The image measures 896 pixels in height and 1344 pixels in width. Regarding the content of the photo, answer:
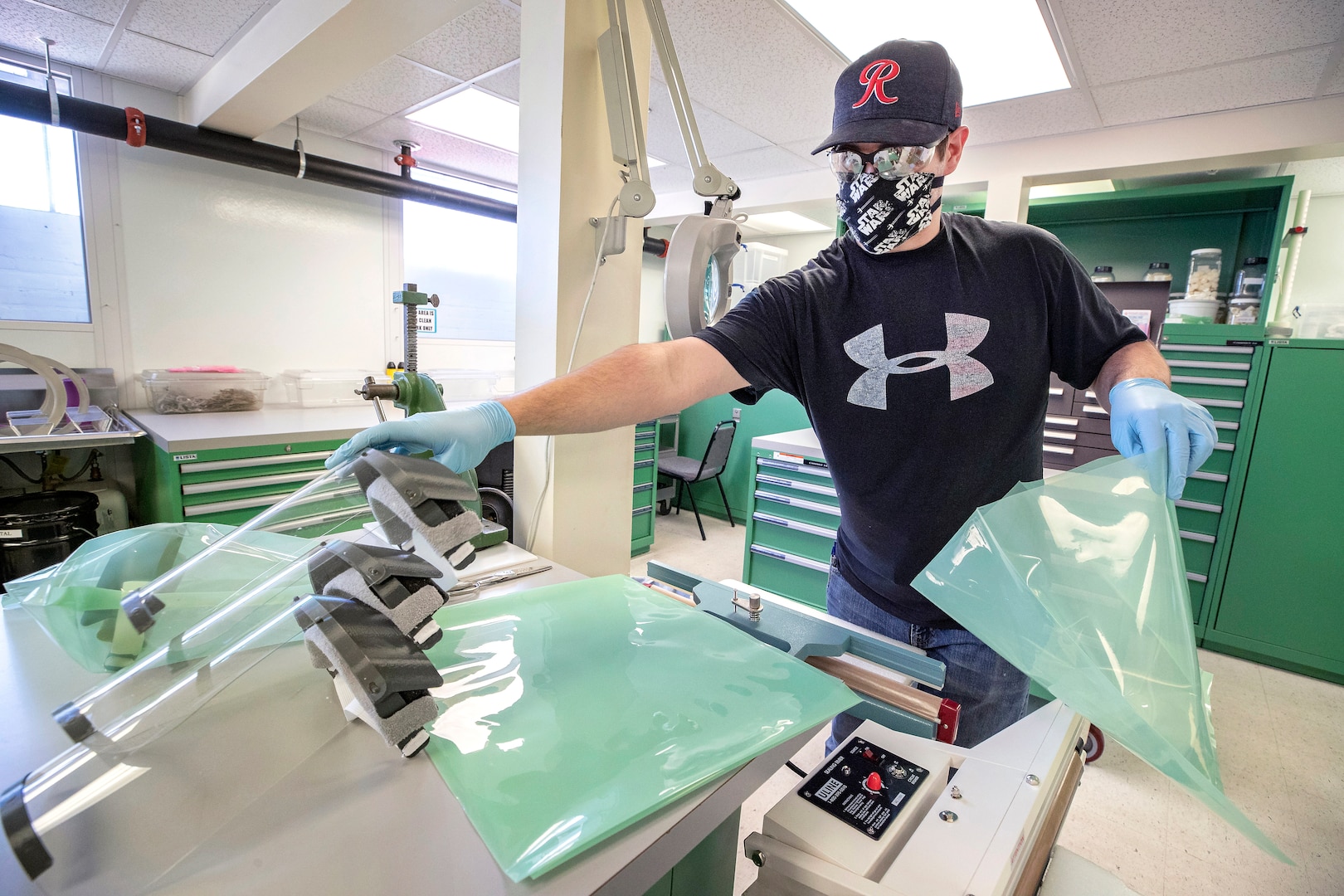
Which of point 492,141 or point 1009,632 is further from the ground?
point 492,141

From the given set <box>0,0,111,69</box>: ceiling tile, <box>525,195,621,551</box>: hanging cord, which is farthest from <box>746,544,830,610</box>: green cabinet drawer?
<box>0,0,111,69</box>: ceiling tile

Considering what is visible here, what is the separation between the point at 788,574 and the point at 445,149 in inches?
127

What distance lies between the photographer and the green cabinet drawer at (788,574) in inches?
117

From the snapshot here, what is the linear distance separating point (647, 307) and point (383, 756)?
17.6 ft

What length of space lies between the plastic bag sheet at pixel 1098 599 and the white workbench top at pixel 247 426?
8.08ft

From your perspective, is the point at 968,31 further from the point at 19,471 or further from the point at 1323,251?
the point at 19,471

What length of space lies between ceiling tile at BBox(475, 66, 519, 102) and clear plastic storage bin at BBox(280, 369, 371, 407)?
1.58 metres

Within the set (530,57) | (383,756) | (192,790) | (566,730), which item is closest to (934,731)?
(566,730)

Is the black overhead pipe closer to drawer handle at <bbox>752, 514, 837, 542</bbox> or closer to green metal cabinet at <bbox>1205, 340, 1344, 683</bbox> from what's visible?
drawer handle at <bbox>752, 514, 837, 542</bbox>

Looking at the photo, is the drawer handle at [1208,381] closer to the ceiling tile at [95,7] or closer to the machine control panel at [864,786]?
the machine control panel at [864,786]

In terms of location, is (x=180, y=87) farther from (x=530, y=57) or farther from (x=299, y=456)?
(x=530, y=57)

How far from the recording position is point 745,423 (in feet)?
15.4

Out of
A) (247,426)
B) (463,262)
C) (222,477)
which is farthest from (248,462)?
(463,262)

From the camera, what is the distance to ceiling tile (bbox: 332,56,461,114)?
258 cm
